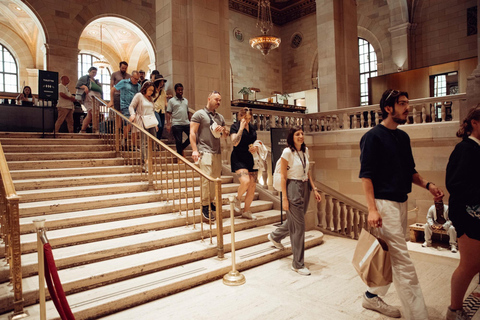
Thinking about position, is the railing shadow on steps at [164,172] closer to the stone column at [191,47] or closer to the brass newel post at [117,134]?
the brass newel post at [117,134]

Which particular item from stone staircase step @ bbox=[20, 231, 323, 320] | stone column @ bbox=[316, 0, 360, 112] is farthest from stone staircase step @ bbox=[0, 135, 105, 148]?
stone column @ bbox=[316, 0, 360, 112]

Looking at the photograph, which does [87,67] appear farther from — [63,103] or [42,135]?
[42,135]

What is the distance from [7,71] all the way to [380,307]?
22.5 meters

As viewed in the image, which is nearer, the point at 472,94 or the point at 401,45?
the point at 472,94

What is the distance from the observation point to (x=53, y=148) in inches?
265

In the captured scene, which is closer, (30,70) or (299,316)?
(299,316)

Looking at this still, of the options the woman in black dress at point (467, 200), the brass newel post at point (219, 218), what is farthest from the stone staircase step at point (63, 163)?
the woman in black dress at point (467, 200)

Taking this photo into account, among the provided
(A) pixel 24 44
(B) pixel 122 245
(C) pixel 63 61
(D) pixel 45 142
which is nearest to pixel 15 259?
(B) pixel 122 245

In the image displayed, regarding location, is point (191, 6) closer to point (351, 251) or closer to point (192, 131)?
point (192, 131)

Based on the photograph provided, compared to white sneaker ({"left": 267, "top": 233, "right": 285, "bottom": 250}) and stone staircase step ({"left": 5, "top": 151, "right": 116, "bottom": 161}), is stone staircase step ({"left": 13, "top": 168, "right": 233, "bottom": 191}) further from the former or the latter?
white sneaker ({"left": 267, "top": 233, "right": 285, "bottom": 250})

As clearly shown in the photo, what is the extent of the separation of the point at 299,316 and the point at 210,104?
3324 millimetres

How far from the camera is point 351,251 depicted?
510 centimetres

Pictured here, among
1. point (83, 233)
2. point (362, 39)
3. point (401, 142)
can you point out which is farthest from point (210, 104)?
point (362, 39)

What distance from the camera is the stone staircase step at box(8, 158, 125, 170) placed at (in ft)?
18.9
